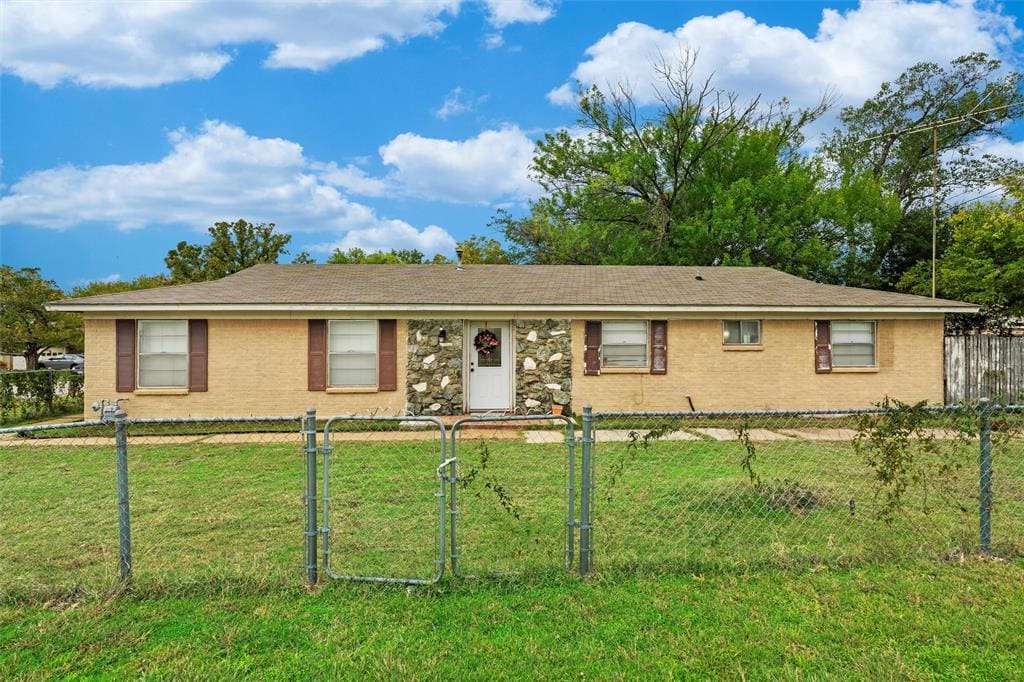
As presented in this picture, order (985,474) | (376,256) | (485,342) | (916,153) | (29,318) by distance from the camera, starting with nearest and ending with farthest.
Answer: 1. (985,474)
2. (485,342)
3. (29,318)
4. (916,153)
5. (376,256)

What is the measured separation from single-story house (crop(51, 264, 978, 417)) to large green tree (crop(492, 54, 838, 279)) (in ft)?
32.7

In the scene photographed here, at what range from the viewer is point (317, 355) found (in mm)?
11875

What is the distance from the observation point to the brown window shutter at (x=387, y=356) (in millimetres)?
11984

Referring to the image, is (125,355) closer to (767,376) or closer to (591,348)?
(591,348)

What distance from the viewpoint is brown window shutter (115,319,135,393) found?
11484mm

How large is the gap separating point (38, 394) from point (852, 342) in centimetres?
1852

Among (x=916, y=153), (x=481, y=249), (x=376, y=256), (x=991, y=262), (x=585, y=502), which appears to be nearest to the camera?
(x=585, y=502)

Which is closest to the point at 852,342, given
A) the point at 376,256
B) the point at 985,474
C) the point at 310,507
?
the point at 985,474

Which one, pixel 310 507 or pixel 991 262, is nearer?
pixel 310 507

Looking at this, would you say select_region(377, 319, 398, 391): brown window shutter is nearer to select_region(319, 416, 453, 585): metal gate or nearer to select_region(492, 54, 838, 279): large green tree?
select_region(319, 416, 453, 585): metal gate

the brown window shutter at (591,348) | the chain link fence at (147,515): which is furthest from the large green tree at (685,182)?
the chain link fence at (147,515)

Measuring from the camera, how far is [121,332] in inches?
452

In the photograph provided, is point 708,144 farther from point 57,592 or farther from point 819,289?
point 57,592

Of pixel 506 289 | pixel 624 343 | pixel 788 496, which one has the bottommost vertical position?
pixel 788 496
